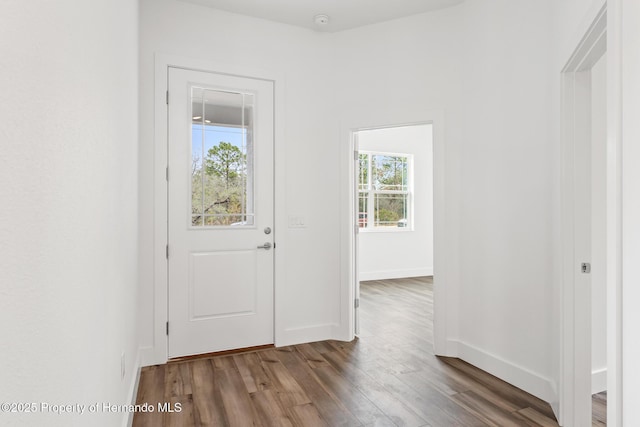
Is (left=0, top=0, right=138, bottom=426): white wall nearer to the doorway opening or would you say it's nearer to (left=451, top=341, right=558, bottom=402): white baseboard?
(left=451, top=341, right=558, bottom=402): white baseboard

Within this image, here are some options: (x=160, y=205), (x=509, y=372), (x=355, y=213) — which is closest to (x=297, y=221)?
(x=355, y=213)

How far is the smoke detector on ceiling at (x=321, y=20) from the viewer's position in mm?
A: 3271

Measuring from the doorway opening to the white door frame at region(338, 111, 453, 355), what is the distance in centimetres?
284

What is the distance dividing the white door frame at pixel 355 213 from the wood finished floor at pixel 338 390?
10.0 inches

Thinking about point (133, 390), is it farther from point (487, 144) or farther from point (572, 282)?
point (487, 144)

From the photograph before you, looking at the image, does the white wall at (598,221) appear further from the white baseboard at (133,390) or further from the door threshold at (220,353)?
the white baseboard at (133,390)

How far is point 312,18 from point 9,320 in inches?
132

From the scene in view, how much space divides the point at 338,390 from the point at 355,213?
1.62 metres

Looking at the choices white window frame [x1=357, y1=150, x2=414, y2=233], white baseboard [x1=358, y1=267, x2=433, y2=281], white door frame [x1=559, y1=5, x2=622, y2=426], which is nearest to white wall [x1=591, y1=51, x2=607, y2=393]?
white door frame [x1=559, y1=5, x2=622, y2=426]

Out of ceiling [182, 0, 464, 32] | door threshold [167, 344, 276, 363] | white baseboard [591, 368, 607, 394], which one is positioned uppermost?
ceiling [182, 0, 464, 32]

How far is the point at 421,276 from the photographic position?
6.83 metres

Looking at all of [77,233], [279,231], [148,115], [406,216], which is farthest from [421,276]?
[77,233]

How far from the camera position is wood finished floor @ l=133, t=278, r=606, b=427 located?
2.17 m

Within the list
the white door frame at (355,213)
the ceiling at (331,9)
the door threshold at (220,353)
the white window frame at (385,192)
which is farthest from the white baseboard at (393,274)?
the ceiling at (331,9)
